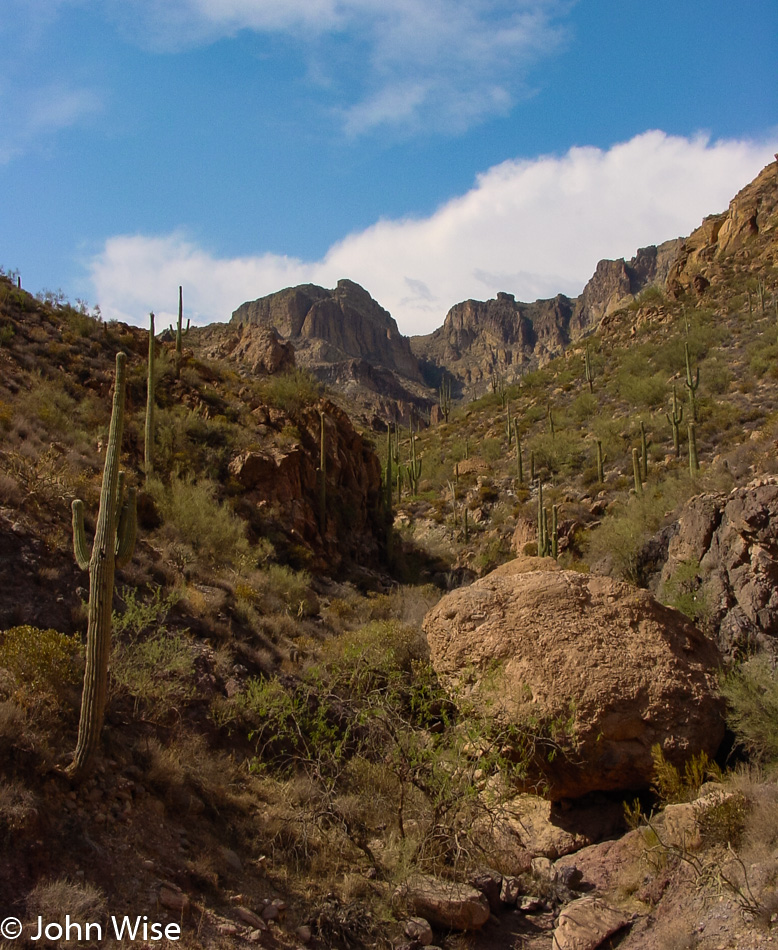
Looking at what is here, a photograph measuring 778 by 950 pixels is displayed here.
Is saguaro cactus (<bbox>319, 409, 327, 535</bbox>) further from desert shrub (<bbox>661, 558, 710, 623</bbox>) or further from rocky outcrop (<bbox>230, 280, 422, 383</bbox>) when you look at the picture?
rocky outcrop (<bbox>230, 280, 422, 383</bbox>)

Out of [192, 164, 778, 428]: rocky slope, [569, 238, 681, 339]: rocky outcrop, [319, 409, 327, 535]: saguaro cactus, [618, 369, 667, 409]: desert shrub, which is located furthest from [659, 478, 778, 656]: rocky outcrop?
[569, 238, 681, 339]: rocky outcrop

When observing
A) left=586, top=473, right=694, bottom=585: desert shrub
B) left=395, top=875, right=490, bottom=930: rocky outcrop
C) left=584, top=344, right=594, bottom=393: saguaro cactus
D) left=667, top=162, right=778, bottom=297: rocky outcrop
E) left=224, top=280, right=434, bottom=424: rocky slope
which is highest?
left=224, top=280, right=434, bottom=424: rocky slope

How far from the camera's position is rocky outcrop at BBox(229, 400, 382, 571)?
60.9 feet

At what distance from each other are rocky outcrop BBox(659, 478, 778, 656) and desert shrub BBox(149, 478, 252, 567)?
30.4ft

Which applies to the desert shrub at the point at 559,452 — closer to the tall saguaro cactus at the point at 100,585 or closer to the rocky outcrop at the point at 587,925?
the rocky outcrop at the point at 587,925

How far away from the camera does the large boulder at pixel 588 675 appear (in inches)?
317

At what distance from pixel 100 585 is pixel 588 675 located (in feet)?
19.3

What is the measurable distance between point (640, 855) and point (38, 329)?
20.8 metres

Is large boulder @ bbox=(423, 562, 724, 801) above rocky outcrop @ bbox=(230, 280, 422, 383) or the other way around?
the other way around

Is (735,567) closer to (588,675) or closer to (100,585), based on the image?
(588,675)

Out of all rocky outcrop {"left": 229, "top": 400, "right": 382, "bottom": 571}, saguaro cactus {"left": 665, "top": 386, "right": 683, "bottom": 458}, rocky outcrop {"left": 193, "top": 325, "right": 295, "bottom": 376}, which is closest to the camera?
rocky outcrop {"left": 229, "top": 400, "right": 382, "bottom": 571}

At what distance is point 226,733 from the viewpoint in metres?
8.81

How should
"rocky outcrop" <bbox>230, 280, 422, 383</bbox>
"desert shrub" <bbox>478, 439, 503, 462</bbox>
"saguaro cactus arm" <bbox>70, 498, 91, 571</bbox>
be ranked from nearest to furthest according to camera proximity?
"saguaro cactus arm" <bbox>70, 498, 91, 571</bbox>, "desert shrub" <bbox>478, 439, 503, 462</bbox>, "rocky outcrop" <bbox>230, 280, 422, 383</bbox>

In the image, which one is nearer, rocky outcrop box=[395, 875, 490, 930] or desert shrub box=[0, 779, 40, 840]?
desert shrub box=[0, 779, 40, 840]
